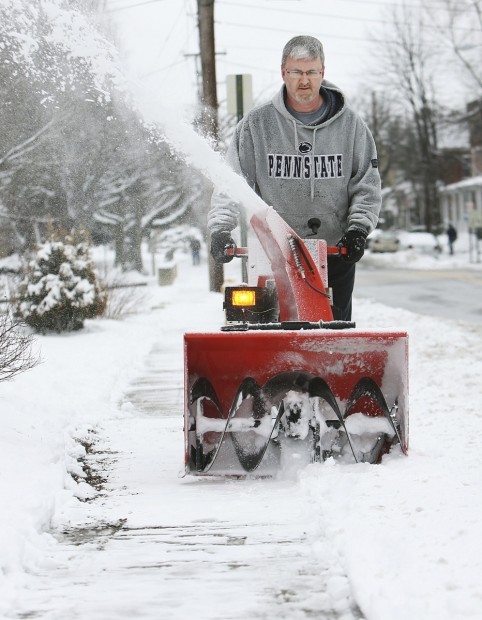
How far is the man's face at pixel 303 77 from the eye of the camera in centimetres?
475

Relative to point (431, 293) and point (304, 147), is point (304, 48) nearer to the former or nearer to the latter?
point (304, 147)

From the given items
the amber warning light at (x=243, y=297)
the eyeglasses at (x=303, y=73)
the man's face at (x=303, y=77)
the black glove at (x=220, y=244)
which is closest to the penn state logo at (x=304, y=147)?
the man's face at (x=303, y=77)

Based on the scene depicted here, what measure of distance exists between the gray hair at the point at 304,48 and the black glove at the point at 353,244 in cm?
90

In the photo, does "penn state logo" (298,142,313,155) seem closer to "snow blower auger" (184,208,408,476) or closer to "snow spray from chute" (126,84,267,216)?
"snow spray from chute" (126,84,267,216)

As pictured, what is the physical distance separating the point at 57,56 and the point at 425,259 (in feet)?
113

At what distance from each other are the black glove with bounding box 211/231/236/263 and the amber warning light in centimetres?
28

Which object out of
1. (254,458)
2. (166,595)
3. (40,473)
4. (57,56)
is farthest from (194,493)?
(57,56)

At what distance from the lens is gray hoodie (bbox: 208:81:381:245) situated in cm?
495

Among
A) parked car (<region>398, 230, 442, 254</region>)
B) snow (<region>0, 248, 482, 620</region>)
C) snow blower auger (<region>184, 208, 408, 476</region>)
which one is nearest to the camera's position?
snow (<region>0, 248, 482, 620</region>)

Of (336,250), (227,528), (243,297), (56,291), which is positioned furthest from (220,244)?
(56,291)

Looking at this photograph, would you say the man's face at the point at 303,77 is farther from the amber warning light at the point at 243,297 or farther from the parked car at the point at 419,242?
the parked car at the point at 419,242

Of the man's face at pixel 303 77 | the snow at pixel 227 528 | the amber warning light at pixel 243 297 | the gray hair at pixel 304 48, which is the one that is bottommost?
the snow at pixel 227 528

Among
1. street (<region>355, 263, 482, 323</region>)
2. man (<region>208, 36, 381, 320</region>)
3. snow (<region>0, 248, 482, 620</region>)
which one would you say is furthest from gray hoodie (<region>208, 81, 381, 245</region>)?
street (<region>355, 263, 482, 323</region>)

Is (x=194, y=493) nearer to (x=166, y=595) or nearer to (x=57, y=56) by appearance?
(x=166, y=595)
